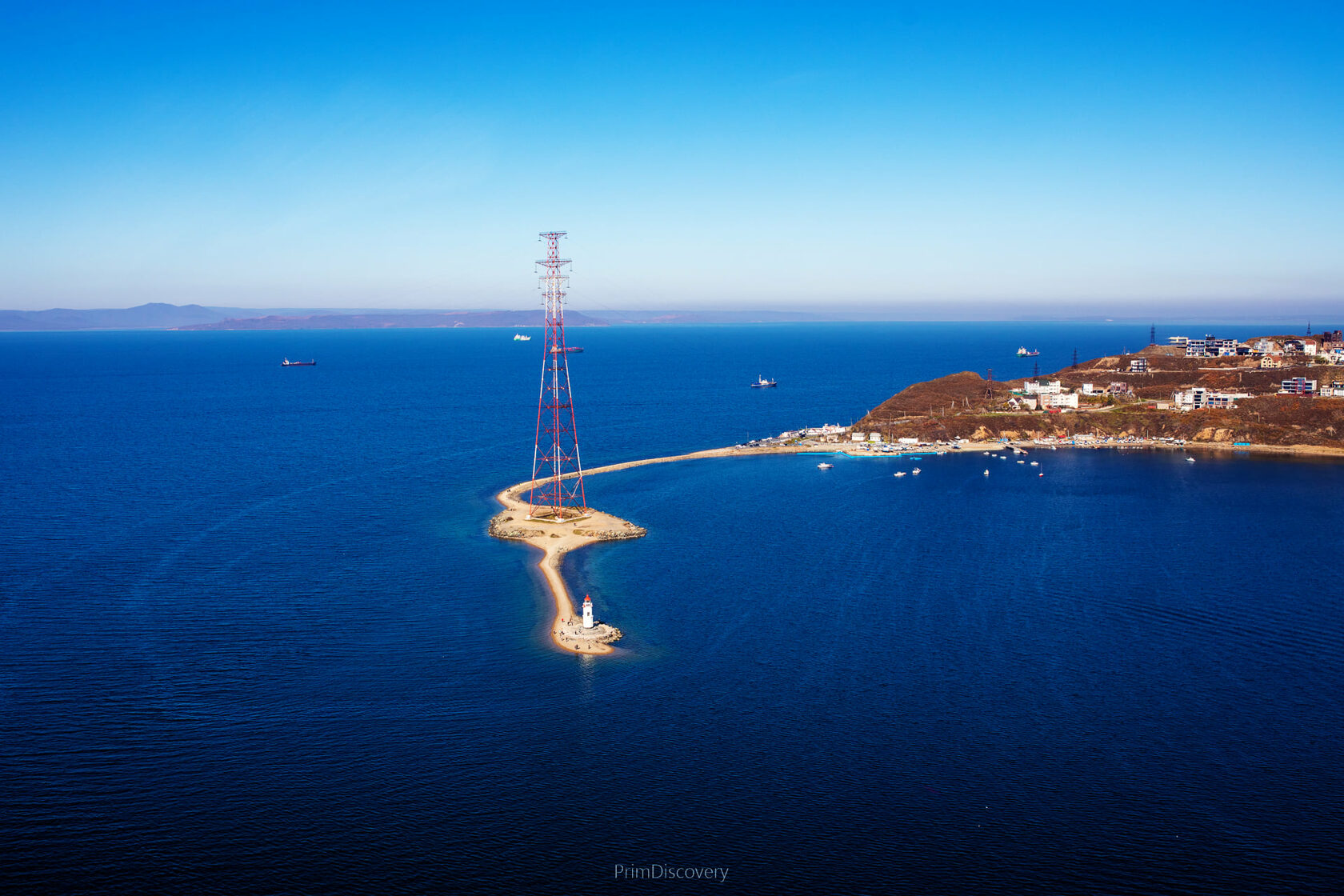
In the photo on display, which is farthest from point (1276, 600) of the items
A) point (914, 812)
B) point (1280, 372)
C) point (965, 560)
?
point (1280, 372)

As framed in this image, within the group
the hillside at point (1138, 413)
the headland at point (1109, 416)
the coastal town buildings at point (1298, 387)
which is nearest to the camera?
the headland at point (1109, 416)

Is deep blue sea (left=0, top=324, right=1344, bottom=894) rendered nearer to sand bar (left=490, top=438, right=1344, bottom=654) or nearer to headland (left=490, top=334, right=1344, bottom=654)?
sand bar (left=490, top=438, right=1344, bottom=654)

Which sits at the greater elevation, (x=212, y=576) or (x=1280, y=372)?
(x=1280, y=372)

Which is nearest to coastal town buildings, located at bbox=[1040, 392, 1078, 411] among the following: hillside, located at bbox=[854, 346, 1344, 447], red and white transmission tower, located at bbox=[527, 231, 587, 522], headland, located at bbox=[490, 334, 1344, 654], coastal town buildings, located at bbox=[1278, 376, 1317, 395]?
headland, located at bbox=[490, 334, 1344, 654]

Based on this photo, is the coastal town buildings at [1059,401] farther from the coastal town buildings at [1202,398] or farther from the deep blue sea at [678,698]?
the deep blue sea at [678,698]

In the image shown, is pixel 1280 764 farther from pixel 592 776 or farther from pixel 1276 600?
pixel 592 776

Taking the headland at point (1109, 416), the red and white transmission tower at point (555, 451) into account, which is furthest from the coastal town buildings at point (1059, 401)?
the red and white transmission tower at point (555, 451)

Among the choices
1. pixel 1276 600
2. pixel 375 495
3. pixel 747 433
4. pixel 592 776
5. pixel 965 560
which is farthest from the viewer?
pixel 747 433

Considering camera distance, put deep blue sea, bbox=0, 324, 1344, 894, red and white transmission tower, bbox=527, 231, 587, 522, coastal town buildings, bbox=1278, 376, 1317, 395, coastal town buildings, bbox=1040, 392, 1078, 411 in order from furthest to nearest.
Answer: coastal town buildings, bbox=1040, 392, 1078, 411 < coastal town buildings, bbox=1278, 376, 1317, 395 < red and white transmission tower, bbox=527, 231, 587, 522 < deep blue sea, bbox=0, 324, 1344, 894
